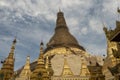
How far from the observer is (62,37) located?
154 feet

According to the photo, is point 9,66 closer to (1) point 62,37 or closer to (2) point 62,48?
(2) point 62,48

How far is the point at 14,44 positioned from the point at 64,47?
15.4 meters

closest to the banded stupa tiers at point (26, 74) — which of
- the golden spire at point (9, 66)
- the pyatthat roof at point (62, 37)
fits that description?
the golden spire at point (9, 66)

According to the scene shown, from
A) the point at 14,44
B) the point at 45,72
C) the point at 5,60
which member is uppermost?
the point at 14,44

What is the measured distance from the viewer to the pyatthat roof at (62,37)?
150 ft

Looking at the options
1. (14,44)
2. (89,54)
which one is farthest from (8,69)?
(89,54)

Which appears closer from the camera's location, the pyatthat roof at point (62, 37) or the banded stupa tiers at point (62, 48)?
the banded stupa tiers at point (62, 48)

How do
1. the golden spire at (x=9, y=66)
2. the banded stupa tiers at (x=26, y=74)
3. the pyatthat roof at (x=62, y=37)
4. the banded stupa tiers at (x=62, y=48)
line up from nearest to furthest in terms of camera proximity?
the golden spire at (x=9, y=66)
the banded stupa tiers at (x=26, y=74)
the banded stupa tiers at (x=62, y=48)
the pyatthat roof at (x=62, y=37)

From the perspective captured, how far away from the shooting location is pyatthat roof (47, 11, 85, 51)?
45.6 metres

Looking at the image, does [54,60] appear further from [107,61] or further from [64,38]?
[107,61]

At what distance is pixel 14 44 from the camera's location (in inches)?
1240

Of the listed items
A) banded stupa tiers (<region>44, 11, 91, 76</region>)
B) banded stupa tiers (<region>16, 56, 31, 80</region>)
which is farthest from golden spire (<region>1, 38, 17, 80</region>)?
banded stupa tiers (<region>44, 11, 91, 76</region>)

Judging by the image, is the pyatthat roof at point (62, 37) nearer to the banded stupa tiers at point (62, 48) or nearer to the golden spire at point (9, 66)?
the banded stupa tiers at point (62, 48)

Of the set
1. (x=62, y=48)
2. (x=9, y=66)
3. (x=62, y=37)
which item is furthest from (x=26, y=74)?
(x=62, y=37)
